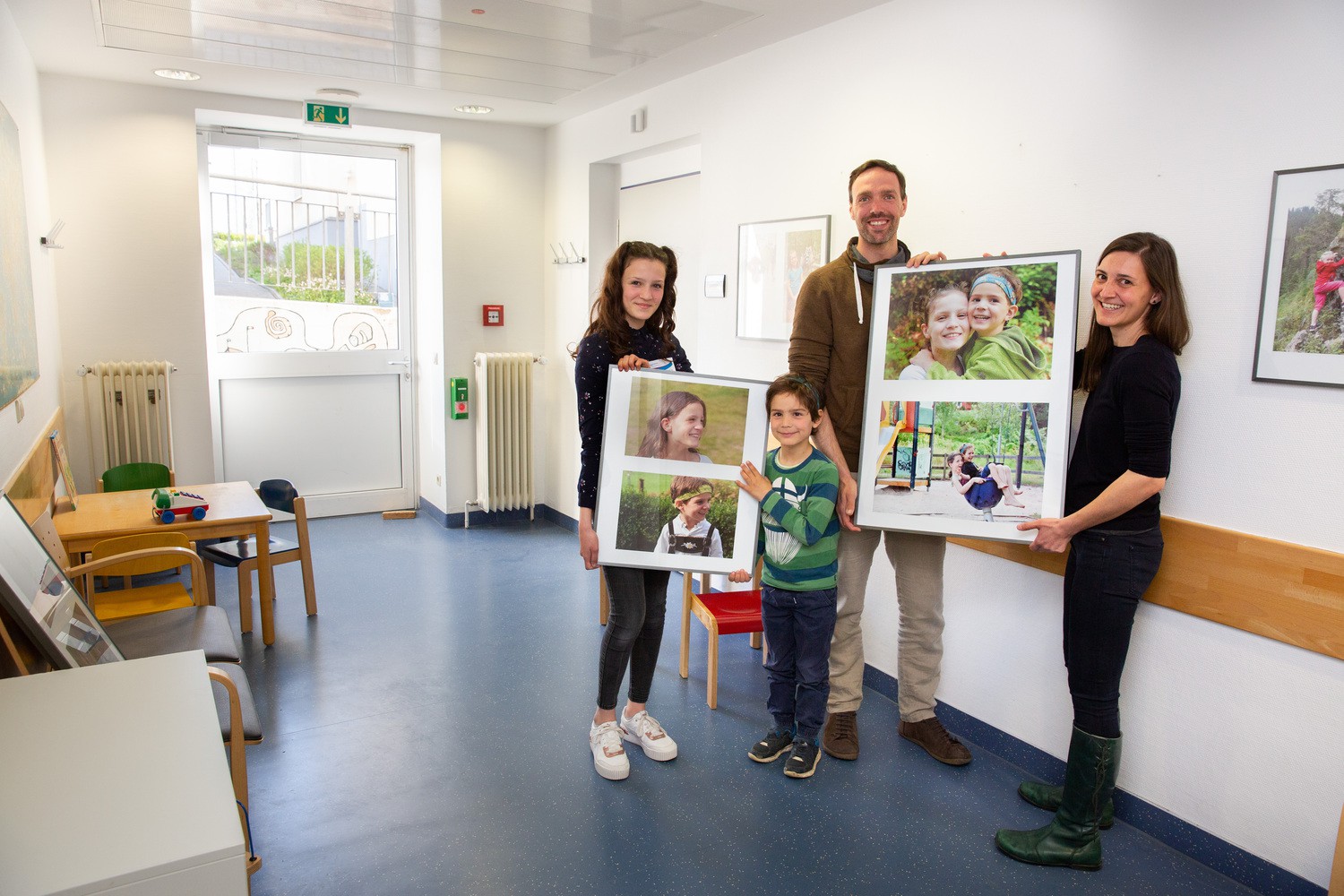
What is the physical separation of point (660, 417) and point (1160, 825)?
6.30ft

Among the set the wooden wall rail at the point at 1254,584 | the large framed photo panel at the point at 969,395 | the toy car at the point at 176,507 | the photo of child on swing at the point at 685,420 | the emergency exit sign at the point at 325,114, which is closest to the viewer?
the wooden wall rail at the point at 1254,584

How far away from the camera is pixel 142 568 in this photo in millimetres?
3504

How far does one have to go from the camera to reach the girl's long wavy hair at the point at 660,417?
271 cm

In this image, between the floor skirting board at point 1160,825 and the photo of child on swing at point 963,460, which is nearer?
the floor skirting board at point 1160,825

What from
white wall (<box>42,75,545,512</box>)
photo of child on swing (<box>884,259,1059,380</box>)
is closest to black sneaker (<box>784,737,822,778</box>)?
photo of child on swing (<box>884,259,1059,380</box>)

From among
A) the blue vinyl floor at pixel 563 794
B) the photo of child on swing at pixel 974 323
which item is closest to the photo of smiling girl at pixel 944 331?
the photo of child on swing at pixel 974 323

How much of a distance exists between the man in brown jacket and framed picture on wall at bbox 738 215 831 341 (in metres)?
0.80

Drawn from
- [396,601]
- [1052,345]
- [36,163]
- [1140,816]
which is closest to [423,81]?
[36,163]

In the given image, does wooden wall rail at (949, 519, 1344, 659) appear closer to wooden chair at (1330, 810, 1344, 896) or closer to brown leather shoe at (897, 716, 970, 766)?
wooden chair at (1330, 810, 1344, 896)

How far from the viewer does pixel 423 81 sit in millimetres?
4883

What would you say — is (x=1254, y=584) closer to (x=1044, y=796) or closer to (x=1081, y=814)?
(x=1081, y=814)

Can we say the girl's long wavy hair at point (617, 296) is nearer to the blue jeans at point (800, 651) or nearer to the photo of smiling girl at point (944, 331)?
the photo of smiling girl at point (944, 331)

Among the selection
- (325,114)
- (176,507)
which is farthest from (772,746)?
(325,114)

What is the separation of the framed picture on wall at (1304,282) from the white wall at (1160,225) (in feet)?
0.14
